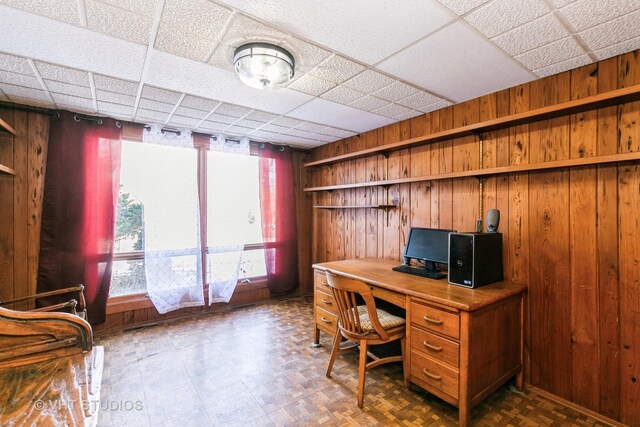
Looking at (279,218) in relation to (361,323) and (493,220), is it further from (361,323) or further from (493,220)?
(493,220)

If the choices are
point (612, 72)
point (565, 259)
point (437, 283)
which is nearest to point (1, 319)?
point (437, 283)

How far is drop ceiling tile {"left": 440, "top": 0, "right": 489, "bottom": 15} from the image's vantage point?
4.80 feet

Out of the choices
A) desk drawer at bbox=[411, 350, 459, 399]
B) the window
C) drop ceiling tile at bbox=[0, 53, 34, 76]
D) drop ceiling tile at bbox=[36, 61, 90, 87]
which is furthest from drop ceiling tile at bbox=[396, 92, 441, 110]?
drop ceiling tile at bbox=[0, 53, 34, 76]

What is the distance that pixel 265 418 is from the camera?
1992mm

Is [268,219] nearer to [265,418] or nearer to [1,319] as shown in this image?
[265,418]

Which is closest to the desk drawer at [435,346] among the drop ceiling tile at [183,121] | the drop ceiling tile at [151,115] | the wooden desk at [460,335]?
the wooden desk at [460,335]

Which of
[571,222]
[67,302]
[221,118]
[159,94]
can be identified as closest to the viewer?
[571,222]

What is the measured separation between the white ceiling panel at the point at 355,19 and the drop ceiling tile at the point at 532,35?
0.44 meters

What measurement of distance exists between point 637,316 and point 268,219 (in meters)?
3.76

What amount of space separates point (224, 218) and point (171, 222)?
0.66m

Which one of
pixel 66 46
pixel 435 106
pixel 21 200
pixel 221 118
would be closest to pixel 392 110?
pixel 435 106

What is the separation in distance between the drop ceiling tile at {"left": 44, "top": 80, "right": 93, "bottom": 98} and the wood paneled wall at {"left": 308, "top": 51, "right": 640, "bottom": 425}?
129 inches

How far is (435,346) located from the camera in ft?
6.65

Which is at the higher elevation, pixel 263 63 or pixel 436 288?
pixel 263 63
